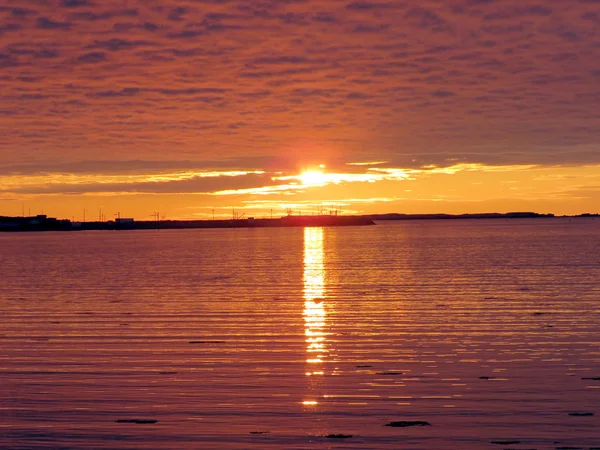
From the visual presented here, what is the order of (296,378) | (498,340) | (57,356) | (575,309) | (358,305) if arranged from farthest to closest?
(358,305)
(575,309)
(498,340)
(57,356)
(296,378)

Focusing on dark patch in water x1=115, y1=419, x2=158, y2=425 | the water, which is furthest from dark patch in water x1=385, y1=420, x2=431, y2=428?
dark patch in water x1=115, y1=419, x2=158, y2=425

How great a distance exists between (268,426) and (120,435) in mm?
2637

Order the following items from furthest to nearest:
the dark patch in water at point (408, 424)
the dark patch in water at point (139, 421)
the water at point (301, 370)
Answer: the dark patch in water at point (139, 421) < the dark patch in water at point (408, 424) < the water at point (301, 370)

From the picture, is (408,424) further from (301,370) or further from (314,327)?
(314,327)

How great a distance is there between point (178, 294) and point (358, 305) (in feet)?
36.9

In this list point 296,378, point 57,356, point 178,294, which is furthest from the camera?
point 178,294

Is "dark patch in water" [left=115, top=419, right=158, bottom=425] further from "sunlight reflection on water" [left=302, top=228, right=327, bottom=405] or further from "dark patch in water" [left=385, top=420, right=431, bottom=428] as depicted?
"dark patch in water" [left=385, top=420, right=431, bottom=428]

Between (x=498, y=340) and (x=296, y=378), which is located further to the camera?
(x=498, y=340)

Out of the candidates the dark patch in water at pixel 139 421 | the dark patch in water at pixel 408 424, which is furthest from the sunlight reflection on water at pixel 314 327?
the dark patch in water at pixel 139 421

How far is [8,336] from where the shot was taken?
2483 centimetres

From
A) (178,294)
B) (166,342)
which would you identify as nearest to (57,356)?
(166,342)

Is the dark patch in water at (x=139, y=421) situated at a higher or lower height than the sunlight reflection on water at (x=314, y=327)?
lower

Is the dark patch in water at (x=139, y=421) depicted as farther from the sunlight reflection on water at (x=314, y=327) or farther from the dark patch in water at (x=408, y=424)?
the dark patch in water at (x=408, y=424)

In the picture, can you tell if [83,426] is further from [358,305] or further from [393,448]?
[358,305]
